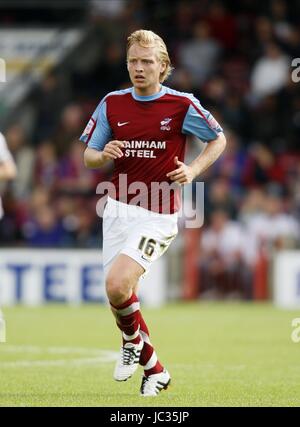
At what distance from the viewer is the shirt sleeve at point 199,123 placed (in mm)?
8484

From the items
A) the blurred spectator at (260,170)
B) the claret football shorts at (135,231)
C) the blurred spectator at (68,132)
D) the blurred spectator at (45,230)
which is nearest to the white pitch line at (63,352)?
the claret football shorts at (135,231)

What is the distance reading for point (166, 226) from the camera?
842cm

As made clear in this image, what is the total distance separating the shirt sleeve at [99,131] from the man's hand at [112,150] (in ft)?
1.16

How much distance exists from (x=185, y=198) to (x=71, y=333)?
5.40 meters

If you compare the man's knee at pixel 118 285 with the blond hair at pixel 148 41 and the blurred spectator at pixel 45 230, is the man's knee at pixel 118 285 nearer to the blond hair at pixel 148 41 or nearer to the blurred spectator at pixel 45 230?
the blond hair at pixel 148 41

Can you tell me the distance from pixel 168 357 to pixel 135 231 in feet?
9.67

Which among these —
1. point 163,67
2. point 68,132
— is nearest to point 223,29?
point 68,132

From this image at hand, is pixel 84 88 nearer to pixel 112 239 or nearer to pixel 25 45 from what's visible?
pixel 25 45

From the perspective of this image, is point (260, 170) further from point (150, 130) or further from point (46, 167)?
point (150, 130)

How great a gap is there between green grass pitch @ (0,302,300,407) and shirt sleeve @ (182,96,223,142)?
185 cm

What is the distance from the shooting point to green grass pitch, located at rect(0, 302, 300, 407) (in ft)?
26.6

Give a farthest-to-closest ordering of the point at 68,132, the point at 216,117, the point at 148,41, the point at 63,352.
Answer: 1. the point at 68,132
2. the point at 216,117
3. the point at 63,352
4. the point at 148,41

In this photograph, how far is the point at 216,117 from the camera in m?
20.0

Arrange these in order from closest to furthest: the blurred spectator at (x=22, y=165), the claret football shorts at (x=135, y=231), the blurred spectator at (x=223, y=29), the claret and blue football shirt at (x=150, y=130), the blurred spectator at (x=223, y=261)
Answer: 1. the claret football shorts at (x=135, y=231)
2. the claret and blue football shirt at (x=150, y=130)
3. the blurred spectator at (x=223, y=261)
4. the blurred spectator at (x=22, y=165)
5. the blurred spectator at (x=223, y=29)
